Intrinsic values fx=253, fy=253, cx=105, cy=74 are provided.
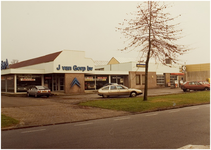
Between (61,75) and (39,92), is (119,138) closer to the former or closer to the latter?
(39,92)

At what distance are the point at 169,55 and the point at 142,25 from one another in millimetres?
3009

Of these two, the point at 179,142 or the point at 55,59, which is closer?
the point at 179,142

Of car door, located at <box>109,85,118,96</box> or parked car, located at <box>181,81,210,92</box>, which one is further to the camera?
parked car, located at <box>181,81,210,92</box>

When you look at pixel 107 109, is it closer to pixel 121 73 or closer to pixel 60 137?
pixel 60 137

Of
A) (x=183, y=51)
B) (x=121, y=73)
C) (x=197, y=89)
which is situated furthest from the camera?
(x=121, y=73)

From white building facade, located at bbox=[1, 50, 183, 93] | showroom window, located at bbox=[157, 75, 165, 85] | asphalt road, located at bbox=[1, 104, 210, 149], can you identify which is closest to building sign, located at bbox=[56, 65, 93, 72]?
white building facade, located at bbox=[1, 50, 183, 93]

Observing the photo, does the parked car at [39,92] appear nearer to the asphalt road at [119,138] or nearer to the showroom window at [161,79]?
the asphalt road at [119,138]

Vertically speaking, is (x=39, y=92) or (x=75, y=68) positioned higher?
(x=75, y=68)

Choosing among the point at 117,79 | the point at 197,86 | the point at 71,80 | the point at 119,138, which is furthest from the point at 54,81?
the point at 119,138

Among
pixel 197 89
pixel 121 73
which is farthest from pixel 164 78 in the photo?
pixel 197 89

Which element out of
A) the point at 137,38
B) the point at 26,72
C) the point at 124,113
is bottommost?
the point at 124,113

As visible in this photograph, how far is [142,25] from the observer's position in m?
18.9

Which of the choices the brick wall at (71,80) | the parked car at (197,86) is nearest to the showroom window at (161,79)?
the parked car at (197,86)

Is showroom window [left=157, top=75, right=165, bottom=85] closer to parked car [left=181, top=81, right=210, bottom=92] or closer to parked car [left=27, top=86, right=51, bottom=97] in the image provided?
parked car [left=181, top=81, right=210, bottom=92]
